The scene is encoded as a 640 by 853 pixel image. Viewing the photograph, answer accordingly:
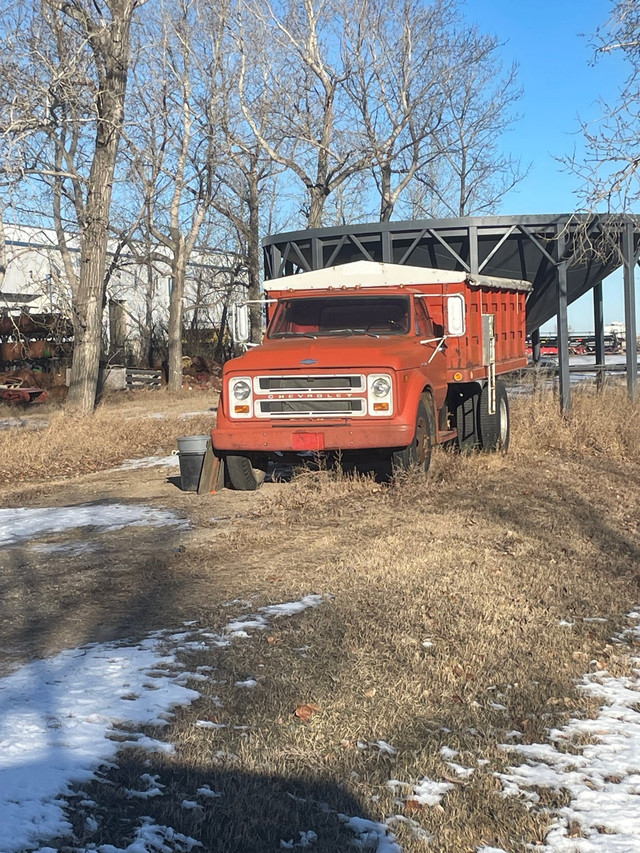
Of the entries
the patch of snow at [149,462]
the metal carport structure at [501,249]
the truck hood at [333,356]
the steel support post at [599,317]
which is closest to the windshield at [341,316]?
the truck hood at [333,356]

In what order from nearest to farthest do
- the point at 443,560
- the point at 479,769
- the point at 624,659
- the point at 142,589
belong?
the point at 479,769, the point at 624,659, the point at 142,589, the point at 443,560

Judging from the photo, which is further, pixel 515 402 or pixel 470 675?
pixel 515 402

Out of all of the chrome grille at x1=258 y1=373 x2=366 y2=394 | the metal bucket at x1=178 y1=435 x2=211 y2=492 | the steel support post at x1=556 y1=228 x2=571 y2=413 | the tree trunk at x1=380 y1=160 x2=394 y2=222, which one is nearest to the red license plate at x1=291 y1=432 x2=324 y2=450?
the chrome grille at x1=258 y1=373 x2=366 y2=394

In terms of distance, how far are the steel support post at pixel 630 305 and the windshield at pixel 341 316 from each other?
7.78m

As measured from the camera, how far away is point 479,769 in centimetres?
360

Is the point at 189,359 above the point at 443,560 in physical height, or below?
above

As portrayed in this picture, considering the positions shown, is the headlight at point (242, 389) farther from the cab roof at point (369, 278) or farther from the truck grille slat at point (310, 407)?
the cab roof at point (369, 278)

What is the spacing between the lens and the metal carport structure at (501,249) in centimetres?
1702

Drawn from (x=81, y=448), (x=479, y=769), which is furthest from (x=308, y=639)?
(x=81, y=448)

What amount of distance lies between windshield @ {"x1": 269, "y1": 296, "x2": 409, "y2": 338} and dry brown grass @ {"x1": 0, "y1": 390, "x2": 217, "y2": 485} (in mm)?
3881

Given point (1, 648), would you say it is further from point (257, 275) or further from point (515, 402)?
point (257, 275)

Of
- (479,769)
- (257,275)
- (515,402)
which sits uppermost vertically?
(257,275)

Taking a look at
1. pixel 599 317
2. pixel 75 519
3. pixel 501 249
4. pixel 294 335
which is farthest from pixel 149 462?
pixel 599 317

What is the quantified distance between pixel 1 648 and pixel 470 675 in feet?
7.92
